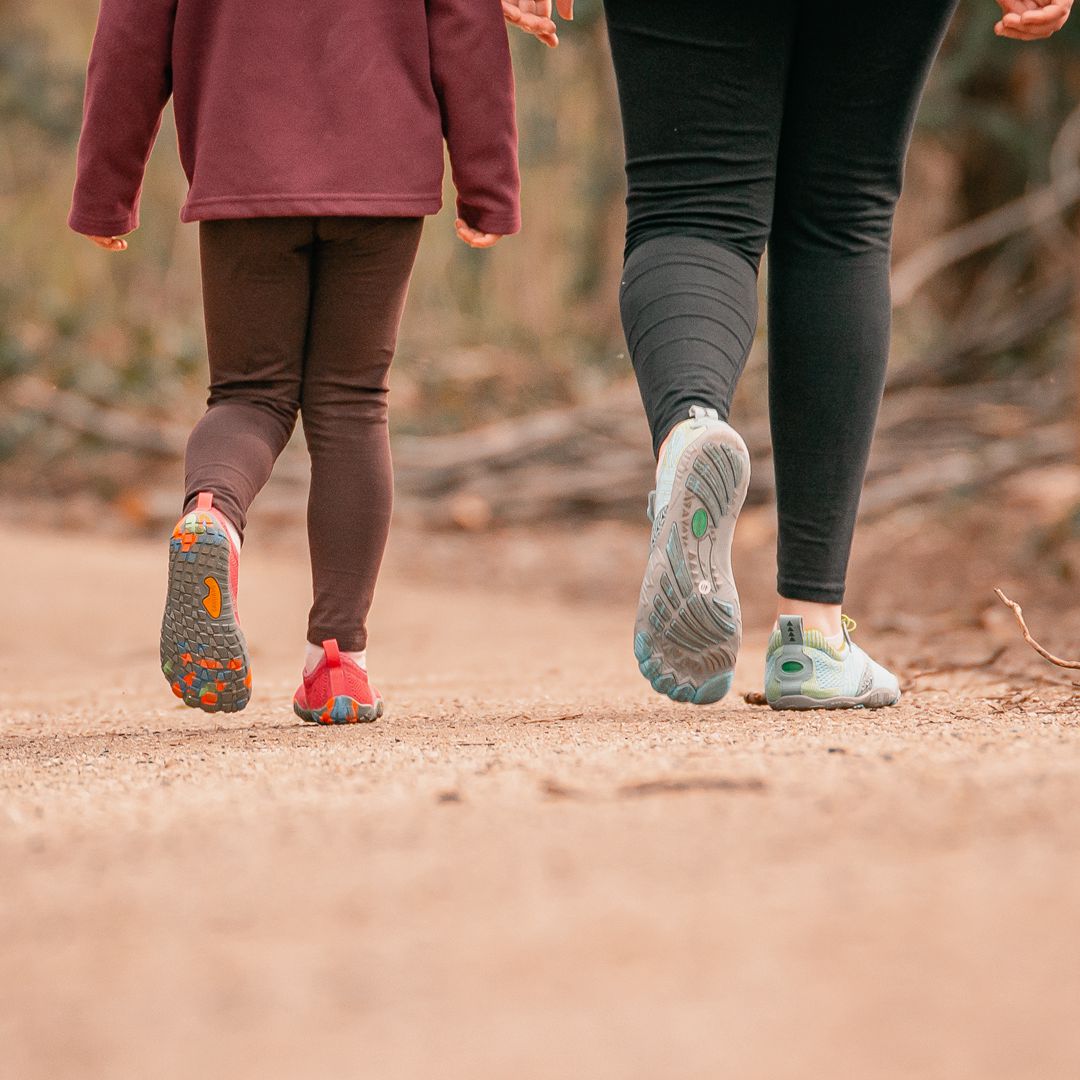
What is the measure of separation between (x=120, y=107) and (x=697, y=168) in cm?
77

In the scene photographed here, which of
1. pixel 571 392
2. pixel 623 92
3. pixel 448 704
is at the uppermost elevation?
pixel 623 92

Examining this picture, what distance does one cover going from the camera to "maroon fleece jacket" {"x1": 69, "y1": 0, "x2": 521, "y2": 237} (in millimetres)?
1877

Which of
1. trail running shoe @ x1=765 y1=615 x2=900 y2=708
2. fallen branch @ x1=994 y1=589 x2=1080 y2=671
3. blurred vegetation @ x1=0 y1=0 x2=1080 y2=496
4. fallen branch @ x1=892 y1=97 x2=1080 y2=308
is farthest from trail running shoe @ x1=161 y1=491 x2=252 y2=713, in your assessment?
fallen branch @ x1=892 y1=97 x2=1080 y2=308

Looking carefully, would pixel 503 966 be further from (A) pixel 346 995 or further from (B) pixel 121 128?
(B) pixel 121 128

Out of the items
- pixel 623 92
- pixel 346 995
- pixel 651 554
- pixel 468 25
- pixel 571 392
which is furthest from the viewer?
pixel 571 392

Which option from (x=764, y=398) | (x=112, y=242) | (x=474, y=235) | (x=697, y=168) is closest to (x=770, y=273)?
(x=697, y=168)

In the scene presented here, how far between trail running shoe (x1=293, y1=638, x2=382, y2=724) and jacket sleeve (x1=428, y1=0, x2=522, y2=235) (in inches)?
24.4

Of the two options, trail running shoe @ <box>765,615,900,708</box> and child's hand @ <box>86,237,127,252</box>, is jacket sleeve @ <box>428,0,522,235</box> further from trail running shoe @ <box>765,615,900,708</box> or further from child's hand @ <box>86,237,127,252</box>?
trail running shoe @ <box>765,615,900,708</box>

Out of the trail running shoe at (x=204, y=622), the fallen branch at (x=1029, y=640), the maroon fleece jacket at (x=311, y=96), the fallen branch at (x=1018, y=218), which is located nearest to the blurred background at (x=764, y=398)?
the fallen branch at (x=1018, y=218)

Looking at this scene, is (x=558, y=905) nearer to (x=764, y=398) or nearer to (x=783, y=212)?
(x=783, y=212)

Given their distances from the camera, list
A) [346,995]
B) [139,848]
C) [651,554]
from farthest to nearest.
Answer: [651,554]
[139,848]
[346,995]

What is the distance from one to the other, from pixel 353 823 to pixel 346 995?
0.33 meters

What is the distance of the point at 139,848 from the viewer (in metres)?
1.16

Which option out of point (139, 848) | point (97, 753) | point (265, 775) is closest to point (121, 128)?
point (97, 753)
